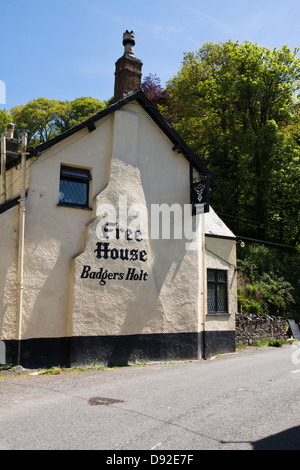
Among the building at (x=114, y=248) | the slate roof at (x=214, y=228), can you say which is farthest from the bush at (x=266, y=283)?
the building at (x=114, y=248)

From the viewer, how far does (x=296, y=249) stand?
3144 cm

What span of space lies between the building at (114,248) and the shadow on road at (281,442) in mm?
7572

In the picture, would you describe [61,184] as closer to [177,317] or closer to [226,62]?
[177,317]

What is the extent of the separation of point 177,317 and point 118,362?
9.08 feet

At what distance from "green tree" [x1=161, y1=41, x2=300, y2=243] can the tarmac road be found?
65.0 ft

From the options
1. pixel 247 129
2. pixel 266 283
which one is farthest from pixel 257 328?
pixel 247 129

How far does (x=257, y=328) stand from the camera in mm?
19891

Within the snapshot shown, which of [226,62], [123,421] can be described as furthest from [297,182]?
[123,421]

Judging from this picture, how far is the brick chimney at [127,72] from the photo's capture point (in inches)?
635

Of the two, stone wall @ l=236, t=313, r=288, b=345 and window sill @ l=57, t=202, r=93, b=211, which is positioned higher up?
window sill @ l=57, t=202, r=93, b=211

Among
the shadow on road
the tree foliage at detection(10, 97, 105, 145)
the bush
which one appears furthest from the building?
the tree foliage at detection(10, 97, 105, 145)

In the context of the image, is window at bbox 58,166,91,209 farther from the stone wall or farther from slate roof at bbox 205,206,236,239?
the stone wall

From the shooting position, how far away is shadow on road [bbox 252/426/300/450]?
544 centimetres

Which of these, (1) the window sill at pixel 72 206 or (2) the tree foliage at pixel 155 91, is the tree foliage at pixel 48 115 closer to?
(2) the tree foliage at pixel 155 91
